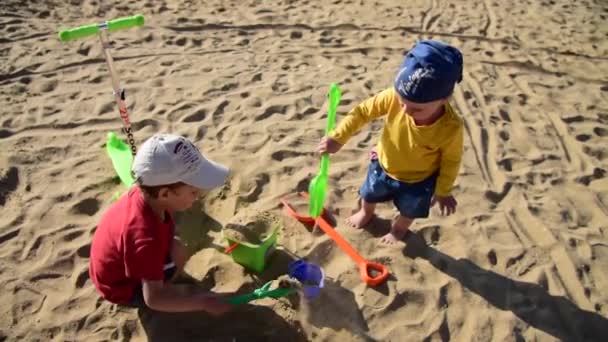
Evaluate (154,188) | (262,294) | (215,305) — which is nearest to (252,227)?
(262,294)

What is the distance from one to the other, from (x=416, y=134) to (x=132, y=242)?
4.24 ft

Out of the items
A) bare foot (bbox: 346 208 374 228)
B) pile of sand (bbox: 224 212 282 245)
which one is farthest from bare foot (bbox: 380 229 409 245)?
pile of sand (bbox: 224 212 282 245)

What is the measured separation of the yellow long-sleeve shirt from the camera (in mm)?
2172

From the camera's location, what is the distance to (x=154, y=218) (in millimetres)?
1802

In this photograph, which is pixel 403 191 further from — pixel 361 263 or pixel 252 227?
pixel 252 227

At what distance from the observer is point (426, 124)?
7.20ft

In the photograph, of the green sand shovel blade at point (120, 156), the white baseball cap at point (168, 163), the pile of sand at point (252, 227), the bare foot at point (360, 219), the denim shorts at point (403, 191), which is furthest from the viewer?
the green sand shovel blade at point (120, 156)

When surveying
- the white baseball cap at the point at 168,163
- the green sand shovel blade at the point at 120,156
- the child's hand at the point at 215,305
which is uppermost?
the white baseball cap at the point at 168,163

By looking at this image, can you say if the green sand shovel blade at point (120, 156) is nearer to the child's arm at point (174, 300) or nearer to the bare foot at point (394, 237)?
the child's arm at point (174, 300)

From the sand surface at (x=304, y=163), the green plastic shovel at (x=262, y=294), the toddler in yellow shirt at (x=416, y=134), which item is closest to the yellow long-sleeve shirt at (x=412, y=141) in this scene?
the toddler in yellow shirt at (x=416, y=134)

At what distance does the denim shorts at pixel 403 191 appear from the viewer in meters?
2.42

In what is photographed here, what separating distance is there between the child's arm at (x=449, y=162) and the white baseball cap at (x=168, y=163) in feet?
3.62

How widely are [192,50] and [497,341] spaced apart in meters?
3.68

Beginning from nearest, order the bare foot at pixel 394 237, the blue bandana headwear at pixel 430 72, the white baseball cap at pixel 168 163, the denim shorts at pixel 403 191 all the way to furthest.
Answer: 1. the white baseball cap at pixel 168 163
2. the blue bandana headwear at pixel 430 72
3. the denim shorts at pixel 403 191
4. the bare foot at pixel 394 237
